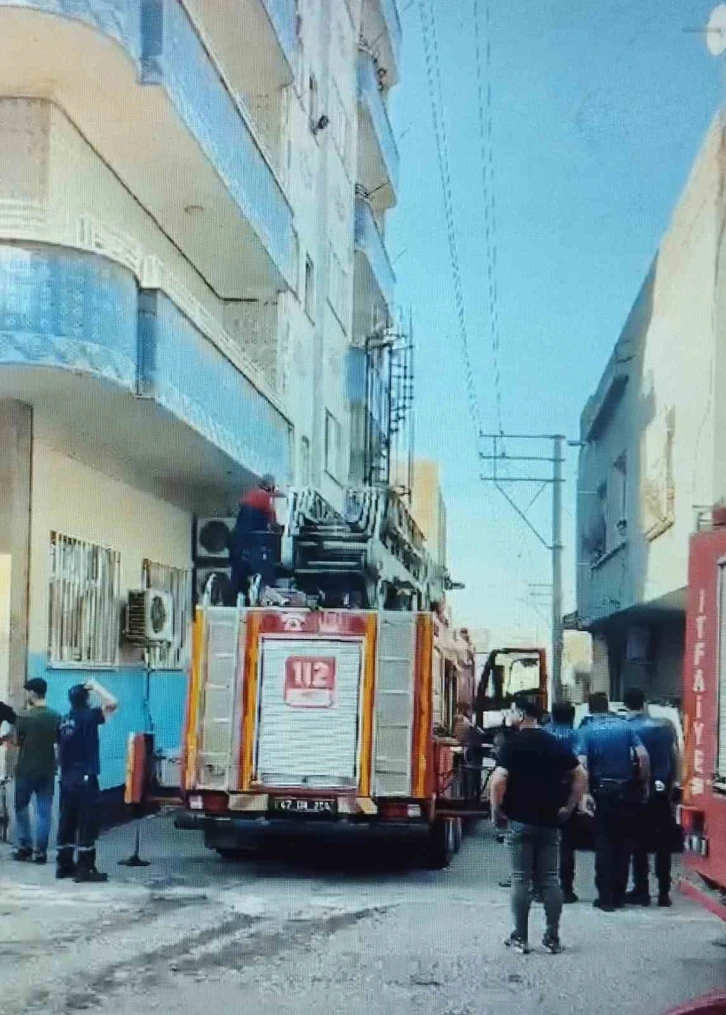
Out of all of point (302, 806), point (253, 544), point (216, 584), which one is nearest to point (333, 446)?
point (216, 584)

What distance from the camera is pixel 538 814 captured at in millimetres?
9977

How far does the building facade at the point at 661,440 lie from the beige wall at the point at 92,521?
267 inches

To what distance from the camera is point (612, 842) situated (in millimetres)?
12055

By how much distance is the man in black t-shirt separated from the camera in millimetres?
9992

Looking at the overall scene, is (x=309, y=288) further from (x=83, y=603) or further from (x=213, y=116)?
(x=83, y=603)

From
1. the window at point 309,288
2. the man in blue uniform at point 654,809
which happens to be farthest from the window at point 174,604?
the man in blue uniform at point 654,809

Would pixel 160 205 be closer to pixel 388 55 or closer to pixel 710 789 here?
pixel 710 789

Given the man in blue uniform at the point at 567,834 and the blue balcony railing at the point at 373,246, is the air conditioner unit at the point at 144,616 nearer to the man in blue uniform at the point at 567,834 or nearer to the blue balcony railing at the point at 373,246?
the man in blue uniform at the point at 567,834

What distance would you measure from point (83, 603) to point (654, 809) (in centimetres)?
757

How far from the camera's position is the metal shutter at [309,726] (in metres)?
13.6

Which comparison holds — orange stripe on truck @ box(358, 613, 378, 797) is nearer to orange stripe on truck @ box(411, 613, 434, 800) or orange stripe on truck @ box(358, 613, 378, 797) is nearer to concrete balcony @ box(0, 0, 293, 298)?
orange stripe on truck @ box(411, 613, 434, 800)

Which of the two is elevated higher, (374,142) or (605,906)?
(374,142)

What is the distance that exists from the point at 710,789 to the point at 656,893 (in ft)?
15.5

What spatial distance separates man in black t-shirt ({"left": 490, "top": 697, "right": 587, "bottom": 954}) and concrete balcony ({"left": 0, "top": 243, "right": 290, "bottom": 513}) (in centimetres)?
603
